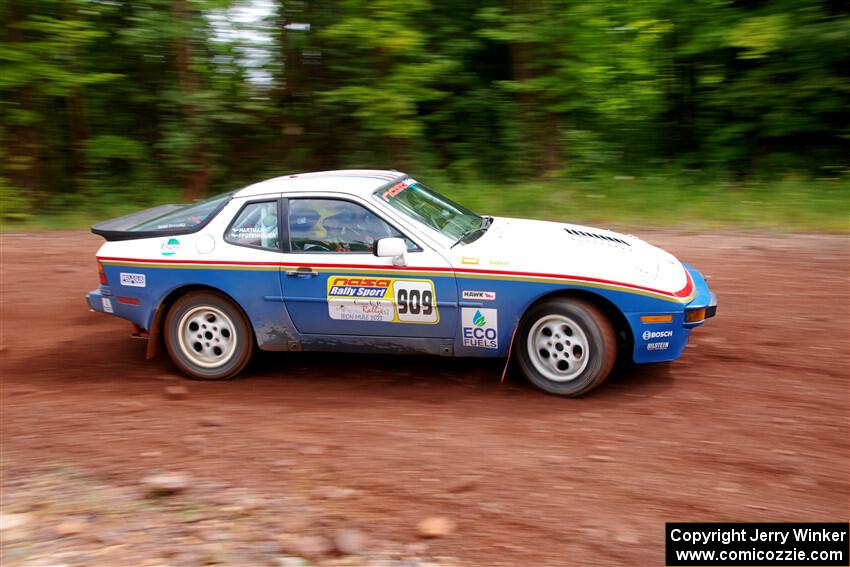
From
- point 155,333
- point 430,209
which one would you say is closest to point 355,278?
point 430,209

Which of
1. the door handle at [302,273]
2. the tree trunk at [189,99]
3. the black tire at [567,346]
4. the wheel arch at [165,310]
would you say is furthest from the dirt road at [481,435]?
the tree trunk at [189,99]

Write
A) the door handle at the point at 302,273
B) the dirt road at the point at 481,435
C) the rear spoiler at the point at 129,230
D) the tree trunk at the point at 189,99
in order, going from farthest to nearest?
the tree trunk at the point at 189,99 → the rear spoiler at the point at 129,230 → the door handle at the point at 302,273 → the dirt road at the point at 481,435

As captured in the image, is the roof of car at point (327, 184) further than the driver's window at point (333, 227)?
Yes

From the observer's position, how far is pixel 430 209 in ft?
20.5

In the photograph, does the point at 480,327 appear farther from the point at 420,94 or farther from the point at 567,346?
the point at 420,94

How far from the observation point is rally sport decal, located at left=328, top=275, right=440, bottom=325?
5605 mm

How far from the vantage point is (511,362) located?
6191mm

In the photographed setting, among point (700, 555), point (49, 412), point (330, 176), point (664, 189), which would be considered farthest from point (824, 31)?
point (49, 412)

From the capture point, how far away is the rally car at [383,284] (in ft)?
17.9

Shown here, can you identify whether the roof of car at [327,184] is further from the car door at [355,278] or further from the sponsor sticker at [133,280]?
the sponsor sticker at [133,280]

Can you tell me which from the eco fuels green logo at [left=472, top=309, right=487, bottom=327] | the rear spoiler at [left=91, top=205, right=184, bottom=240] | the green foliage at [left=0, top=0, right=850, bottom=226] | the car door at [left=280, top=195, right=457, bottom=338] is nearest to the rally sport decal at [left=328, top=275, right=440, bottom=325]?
the car door at [left=280, top=195, right=457, bottom=338]

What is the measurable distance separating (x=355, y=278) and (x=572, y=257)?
156 centimetres

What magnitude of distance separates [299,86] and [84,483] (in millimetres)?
11147

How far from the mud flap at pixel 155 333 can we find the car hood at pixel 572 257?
2439 mm
